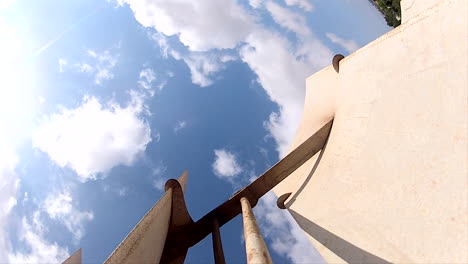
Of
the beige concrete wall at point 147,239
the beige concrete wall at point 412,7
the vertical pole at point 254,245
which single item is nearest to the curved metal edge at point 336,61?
the beige concrete wall at point 412,7

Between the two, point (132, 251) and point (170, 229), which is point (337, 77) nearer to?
Answer: point (170, 229)

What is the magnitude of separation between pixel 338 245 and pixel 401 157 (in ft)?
6.17

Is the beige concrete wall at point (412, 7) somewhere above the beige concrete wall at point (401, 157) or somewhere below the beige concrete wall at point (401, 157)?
above

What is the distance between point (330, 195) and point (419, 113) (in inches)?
101

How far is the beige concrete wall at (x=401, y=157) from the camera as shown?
4512 millimetres

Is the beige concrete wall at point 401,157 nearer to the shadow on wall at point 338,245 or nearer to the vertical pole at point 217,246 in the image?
the shadow on wall at point 338,245

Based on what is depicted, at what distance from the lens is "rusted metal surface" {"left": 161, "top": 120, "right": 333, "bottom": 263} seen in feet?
26.9

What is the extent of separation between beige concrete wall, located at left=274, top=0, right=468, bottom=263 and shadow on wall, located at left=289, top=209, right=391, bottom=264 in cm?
2

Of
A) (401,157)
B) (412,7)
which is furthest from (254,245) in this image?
(412,7)

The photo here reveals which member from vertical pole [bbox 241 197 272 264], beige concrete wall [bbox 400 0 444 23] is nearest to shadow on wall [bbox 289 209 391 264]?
vertical pole [bbox 241 197 272 264]

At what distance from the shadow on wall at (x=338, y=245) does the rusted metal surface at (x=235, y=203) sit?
126cm

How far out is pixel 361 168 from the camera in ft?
21.9

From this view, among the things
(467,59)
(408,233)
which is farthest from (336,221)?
(467,59)

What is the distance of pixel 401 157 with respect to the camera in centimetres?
561
